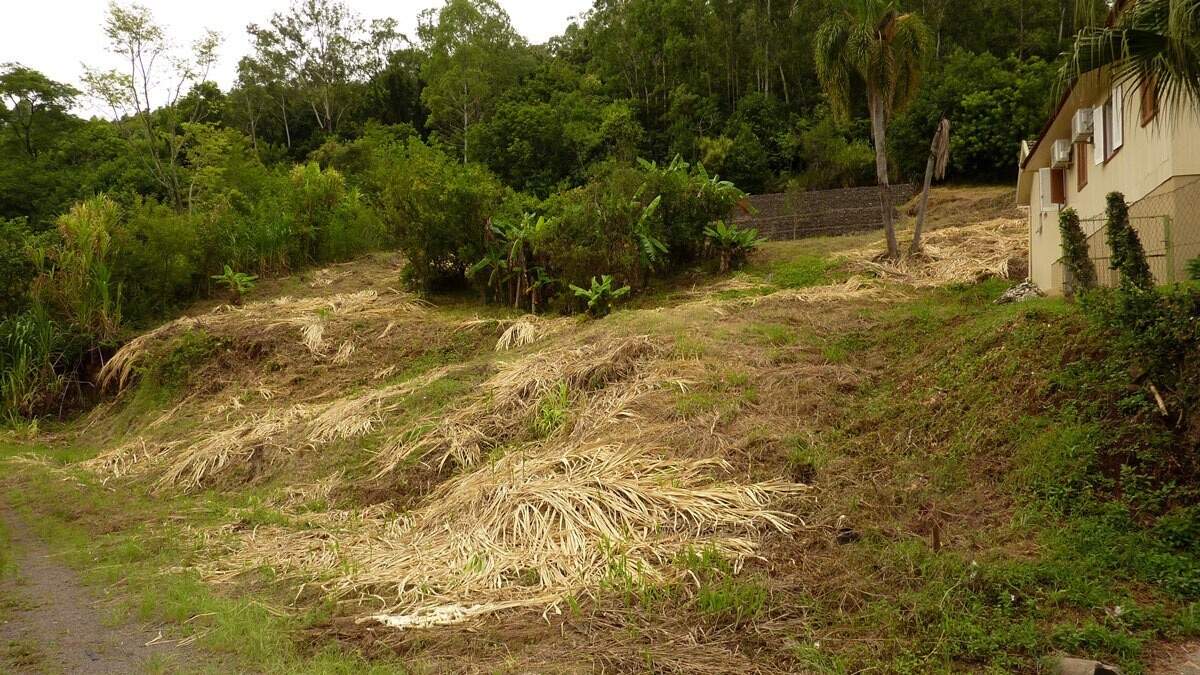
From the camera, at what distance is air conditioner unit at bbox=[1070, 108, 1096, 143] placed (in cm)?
1128

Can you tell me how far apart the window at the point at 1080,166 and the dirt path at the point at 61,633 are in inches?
504

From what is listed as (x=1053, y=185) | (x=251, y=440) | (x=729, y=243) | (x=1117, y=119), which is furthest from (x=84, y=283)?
(x=1053, y=185)

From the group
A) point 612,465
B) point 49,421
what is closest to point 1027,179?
point 612,465

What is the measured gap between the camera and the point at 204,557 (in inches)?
271

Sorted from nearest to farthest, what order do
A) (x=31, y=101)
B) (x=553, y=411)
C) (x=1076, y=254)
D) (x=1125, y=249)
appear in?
(x=1125, y=249), (x=1076, y=254), (x=553, y=411), (x=31, y=101)

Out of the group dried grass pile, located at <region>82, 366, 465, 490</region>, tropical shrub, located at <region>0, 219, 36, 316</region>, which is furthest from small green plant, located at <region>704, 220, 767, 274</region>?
tropical shrub, located at <region>0, 219, 36, 316</region>

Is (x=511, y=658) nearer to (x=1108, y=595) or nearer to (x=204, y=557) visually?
(x=1108, y=595)

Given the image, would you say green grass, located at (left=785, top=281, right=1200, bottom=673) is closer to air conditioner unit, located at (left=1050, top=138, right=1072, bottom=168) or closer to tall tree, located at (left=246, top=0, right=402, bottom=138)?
air conditioner unit, located at (left=1050, top=138, right=1072, bottom=168)

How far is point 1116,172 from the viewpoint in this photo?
1041cm

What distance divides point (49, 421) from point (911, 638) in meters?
16.6

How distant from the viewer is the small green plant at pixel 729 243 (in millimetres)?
15656

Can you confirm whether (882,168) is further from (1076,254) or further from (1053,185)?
(1076,254)

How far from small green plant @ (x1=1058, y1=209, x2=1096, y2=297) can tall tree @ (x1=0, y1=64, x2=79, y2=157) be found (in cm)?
3649

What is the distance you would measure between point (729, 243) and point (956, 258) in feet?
13.5
